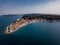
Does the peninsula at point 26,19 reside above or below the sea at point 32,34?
above

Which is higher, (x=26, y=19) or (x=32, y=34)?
(x=26, y=19)

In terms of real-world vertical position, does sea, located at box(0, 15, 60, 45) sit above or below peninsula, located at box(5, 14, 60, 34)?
below

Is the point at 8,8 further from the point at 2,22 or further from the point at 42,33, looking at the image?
the point at 42,33

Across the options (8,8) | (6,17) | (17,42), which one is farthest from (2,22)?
(17,42)
